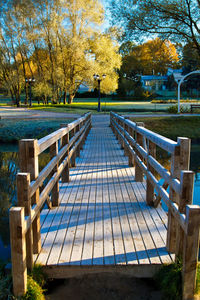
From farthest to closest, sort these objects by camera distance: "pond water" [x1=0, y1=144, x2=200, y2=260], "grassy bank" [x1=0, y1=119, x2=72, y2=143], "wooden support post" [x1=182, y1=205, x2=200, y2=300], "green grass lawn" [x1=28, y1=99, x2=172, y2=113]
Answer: "green grass lawn" [x1=28, y1=99, x2=172, y2=113], "grassy bank" [x1=0, y1=119, x2=72, y2=143], "pond water" [x1=0, y1=144, x2=200, y2=260], "wooden support post" [x1=182, y1=205, x2=200, y2=300]

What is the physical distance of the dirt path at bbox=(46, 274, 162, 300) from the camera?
9.87 ft

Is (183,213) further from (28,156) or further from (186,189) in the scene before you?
(28,156)

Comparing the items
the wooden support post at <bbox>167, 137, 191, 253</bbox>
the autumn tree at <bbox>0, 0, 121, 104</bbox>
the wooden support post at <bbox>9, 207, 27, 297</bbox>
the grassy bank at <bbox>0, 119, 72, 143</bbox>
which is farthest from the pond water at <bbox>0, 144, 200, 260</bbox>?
the autumn tree at <bbox>0, 0, 121, 104</bbox>

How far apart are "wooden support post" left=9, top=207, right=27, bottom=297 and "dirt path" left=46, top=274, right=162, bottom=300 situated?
1.35 feet

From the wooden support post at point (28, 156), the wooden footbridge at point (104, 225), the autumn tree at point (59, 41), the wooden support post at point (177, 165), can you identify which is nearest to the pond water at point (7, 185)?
the wooden footbridge at point (104, 225)

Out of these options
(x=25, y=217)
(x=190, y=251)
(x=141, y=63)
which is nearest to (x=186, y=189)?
(x=190, y=251)

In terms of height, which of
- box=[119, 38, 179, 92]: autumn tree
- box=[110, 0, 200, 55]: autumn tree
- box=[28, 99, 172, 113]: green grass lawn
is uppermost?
box=[119, 38, 179, 92]: autumn tree

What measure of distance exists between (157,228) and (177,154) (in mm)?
1270

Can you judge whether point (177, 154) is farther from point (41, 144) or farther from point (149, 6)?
point (149, 6)

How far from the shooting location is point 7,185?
8.62 meters

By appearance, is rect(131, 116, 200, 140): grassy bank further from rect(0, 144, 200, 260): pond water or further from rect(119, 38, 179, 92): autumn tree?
rect(119, 38, 179, 92): autumn tree

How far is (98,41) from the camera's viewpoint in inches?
1506

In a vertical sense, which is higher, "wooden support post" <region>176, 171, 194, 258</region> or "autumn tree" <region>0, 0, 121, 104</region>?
"autumn tree" <region>0, 0, 121, 104</region>

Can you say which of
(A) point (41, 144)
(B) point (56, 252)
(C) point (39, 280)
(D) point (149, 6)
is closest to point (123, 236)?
(B) point (56, 252)
